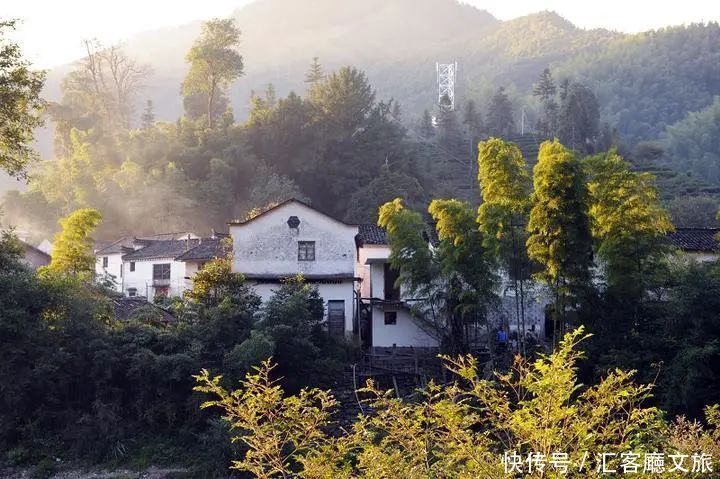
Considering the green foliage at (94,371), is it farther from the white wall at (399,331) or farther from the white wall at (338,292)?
the white wall at (399,331)

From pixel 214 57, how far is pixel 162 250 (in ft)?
52.6

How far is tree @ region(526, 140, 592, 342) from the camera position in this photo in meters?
18.0

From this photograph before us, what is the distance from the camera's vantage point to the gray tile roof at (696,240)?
24270 mm

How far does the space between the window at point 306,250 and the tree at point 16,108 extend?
9000mm

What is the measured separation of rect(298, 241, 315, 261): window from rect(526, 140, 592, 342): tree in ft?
26.4

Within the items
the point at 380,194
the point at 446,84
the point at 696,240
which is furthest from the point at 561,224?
the point at 446,84

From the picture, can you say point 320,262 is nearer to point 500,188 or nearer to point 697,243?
point 500,188

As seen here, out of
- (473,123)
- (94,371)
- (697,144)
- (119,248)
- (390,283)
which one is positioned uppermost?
(473,123)

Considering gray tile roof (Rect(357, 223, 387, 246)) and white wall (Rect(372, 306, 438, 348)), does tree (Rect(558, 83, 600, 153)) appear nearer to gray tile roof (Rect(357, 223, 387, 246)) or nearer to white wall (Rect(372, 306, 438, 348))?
gray tile roof (Rect(357, 223, 387, 246))

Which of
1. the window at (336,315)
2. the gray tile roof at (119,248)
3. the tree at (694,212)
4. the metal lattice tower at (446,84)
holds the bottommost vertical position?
the window at (336,315)

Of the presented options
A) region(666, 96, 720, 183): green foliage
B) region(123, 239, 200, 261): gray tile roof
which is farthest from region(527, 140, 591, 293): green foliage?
region(666, 96, 720, 183): green foliage

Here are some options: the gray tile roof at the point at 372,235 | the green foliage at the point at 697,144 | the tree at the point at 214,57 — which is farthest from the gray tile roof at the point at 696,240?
the green foliage at the point at 697,144

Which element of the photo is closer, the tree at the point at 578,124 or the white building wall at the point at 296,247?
the white building wall at the point at 296,247

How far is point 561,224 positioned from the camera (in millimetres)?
18000
